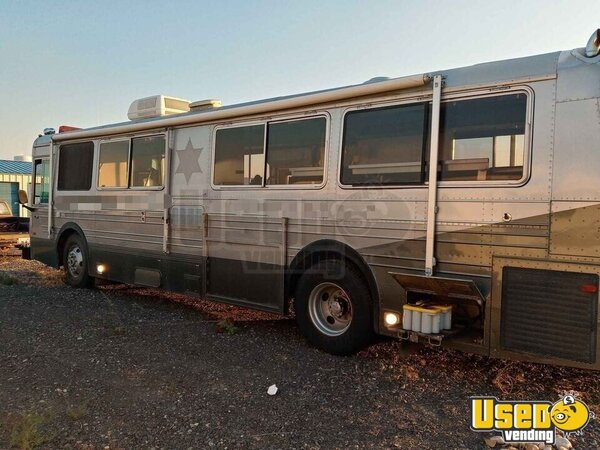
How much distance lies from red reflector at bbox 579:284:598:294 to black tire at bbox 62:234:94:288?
7.17 m

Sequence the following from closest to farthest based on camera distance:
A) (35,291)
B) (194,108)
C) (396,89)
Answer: (396,89), (194,108), (35,291)

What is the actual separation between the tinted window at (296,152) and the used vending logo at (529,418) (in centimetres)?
263

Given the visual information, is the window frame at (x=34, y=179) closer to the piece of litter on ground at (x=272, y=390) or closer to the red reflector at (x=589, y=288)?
the piece of litter on ground at (x=272, y=390)

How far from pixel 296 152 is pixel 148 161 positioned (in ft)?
8.73

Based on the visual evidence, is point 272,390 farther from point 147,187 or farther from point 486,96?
point 147,187

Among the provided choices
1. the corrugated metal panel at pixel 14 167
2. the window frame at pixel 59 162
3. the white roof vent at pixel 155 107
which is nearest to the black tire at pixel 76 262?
the window frame at pixel 59 162

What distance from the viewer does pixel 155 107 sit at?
24.1ft

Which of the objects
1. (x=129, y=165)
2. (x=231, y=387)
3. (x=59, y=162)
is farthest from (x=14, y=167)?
(x=231, y=387)

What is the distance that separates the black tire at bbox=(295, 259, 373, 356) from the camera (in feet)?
16.0

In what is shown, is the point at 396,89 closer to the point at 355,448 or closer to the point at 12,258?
the point at 355,448

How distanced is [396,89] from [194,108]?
315 centimetres

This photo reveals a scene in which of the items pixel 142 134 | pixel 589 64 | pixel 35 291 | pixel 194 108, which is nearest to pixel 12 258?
pixel 35 291

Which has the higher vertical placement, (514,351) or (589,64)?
(589,64)

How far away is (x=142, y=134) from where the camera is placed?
7.14 meters
